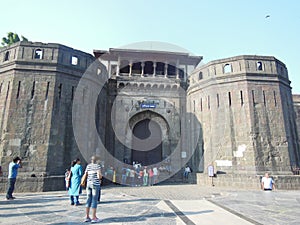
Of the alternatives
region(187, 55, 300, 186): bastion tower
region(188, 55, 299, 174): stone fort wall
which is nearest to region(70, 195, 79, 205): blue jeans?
region(187, 55, 300, 186): bastion tower

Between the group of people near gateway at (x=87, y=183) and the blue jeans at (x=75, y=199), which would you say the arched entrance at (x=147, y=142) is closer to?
the group of people near gateway at (x=87, y=183)

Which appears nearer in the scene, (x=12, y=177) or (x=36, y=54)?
(x=12, y=177)

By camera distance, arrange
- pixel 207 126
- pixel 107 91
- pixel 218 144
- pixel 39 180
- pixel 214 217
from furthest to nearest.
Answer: pixel 107 91, pixel 207 126, pixel 218 144, pixel 39 180, pixel 214 217

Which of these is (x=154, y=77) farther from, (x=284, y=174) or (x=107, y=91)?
(x=284, y=174)

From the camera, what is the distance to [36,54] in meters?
13.0

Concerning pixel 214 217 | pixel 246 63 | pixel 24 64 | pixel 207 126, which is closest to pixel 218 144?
pixel 207 126

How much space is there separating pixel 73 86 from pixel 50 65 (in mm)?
1791

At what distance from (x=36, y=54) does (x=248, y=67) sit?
13.8 meters

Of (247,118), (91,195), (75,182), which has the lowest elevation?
(91,195)

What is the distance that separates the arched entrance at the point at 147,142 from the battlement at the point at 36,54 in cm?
733

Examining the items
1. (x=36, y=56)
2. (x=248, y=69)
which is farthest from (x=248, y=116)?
(x=36, y=56)

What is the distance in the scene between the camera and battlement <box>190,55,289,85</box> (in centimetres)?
1418

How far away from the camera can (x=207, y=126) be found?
1480 centimetres

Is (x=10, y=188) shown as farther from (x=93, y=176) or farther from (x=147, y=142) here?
(x=147, y=142)
